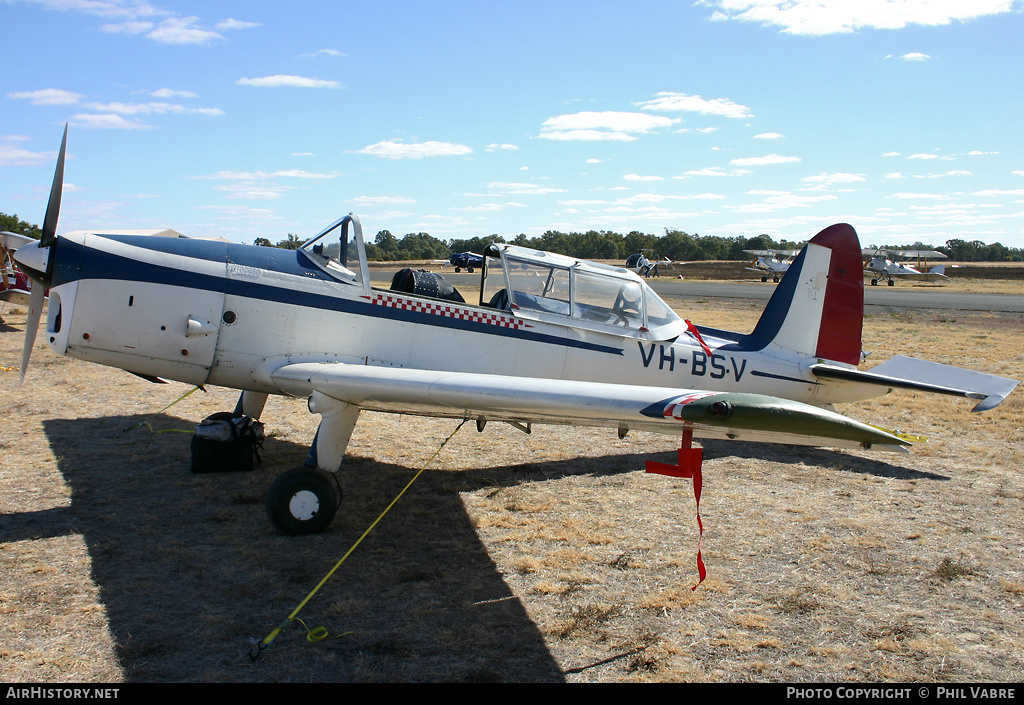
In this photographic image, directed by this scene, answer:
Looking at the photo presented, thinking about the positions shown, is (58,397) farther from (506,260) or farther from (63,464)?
(506,260)

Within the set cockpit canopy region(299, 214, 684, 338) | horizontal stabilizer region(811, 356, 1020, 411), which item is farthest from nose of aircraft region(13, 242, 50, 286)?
horizontal stabilizer region(811, 356, 1020, 411)

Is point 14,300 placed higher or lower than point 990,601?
higher

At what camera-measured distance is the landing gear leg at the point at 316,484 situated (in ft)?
15.7

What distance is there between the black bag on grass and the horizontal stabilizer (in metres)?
5.71

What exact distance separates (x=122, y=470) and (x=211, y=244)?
235 centimetres

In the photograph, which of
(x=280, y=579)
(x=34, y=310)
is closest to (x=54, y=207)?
(x=34, y=310)

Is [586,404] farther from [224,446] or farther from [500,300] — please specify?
[224,446]


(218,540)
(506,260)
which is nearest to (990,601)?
(506,260)

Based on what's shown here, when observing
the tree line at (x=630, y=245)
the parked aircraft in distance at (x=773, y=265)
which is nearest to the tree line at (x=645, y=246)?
the tree line at (x=630, y=245)

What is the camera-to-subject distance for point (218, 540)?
4.69m

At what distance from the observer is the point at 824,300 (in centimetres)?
725

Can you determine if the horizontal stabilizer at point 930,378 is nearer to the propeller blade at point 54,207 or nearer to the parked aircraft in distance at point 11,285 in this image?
the propeller blade at point 54,207

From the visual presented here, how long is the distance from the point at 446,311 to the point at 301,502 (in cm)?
197

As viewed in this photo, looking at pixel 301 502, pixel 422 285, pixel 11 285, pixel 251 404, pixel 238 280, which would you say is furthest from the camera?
pixel 11 285
